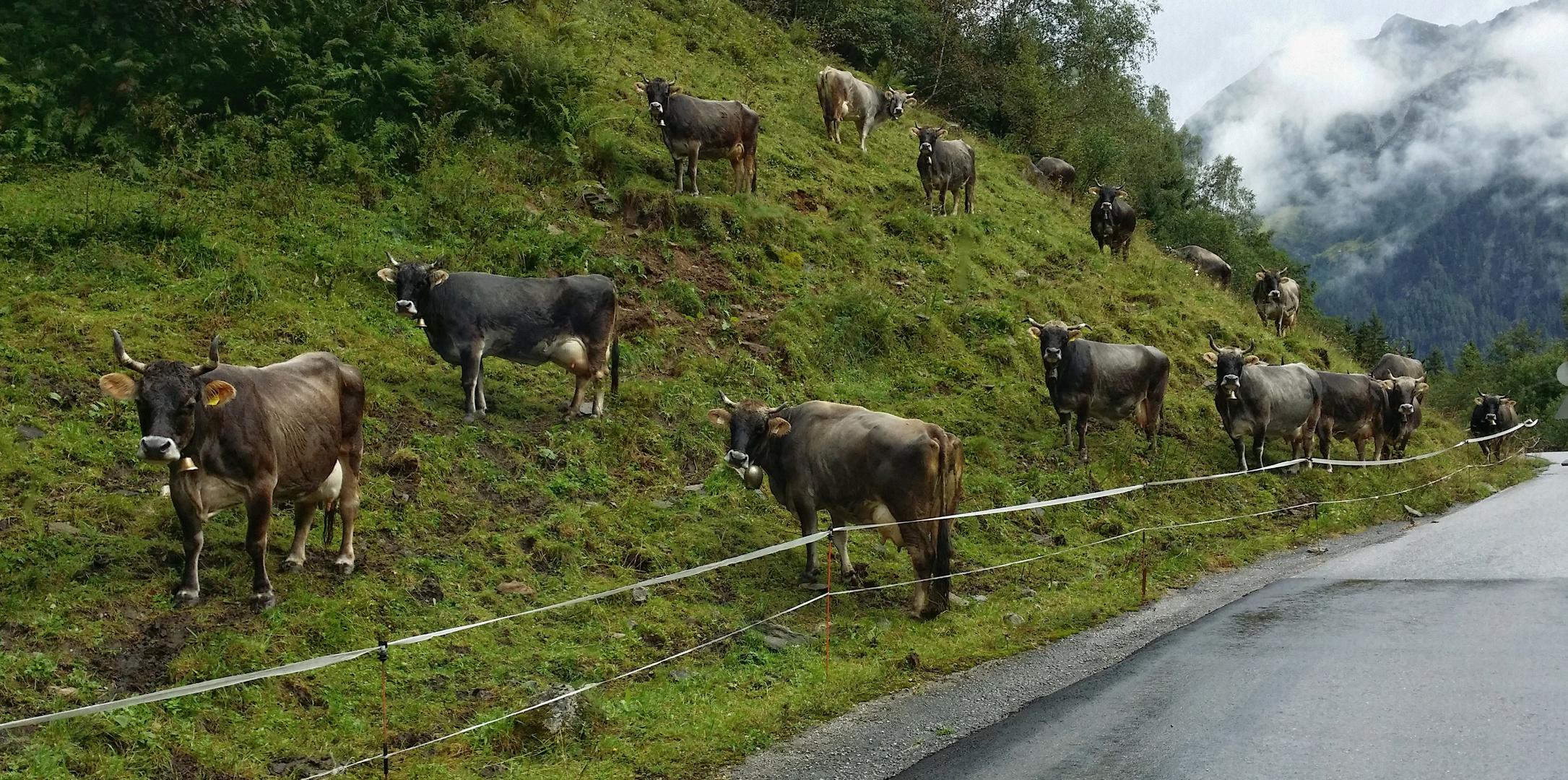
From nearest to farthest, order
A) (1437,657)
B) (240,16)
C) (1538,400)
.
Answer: (1437,657) → (240,16) → (1538,400)

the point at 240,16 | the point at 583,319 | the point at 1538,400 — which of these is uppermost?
the point at 240,16

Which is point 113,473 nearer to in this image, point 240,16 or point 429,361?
point 429,361

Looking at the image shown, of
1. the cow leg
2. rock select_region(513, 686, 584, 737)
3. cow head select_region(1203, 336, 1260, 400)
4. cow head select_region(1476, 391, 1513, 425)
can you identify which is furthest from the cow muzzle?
cow head select_region(1476, 391, 1513, 425)

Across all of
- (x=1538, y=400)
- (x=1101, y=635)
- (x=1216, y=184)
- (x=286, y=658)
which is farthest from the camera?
(x=1538, y=400)

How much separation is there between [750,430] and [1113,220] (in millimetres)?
18795

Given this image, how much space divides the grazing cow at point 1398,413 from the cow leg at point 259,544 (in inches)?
926

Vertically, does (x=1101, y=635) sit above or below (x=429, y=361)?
below

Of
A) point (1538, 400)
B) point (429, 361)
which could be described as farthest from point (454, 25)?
point (1538, 400)

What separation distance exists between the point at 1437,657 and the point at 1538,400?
72987 millimetres

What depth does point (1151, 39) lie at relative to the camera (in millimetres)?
48594

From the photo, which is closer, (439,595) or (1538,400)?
(439,595)

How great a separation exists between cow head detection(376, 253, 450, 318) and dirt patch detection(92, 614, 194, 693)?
570 cm

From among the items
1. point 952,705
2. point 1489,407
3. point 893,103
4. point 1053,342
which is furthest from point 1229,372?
→ point 1489,407

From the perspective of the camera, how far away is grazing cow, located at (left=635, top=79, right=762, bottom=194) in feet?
67.7
